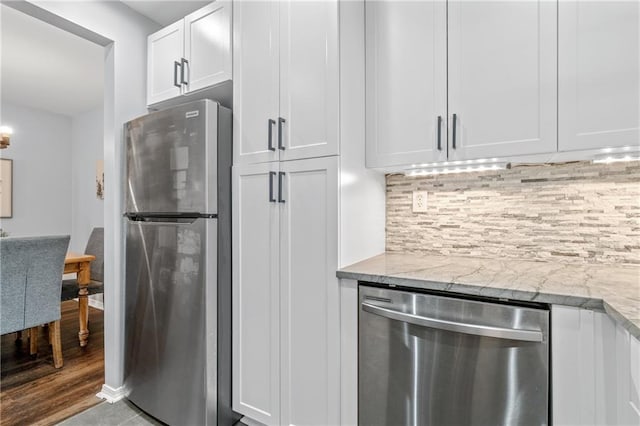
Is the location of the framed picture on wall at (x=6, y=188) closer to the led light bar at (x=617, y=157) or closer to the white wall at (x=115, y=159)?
the white wall at (x=115, y=159)

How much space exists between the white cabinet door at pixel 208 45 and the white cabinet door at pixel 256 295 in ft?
1.99

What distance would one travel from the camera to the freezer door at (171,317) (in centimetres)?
163

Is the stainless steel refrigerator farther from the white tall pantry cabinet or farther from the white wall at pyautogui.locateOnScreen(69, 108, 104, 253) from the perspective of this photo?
the white wall at pyautogui.locateOnScreen(69, 108, 104, 253)

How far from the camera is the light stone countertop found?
37.8 inches

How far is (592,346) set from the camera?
0.98m

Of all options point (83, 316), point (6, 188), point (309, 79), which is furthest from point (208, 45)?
point (6, 188)

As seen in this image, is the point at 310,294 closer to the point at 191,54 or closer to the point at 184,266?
the point at 184,266

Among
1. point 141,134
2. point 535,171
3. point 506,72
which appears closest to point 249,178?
point 141,134

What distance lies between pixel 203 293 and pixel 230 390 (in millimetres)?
581

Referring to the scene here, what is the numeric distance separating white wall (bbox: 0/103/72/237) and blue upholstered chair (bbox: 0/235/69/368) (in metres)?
2.57

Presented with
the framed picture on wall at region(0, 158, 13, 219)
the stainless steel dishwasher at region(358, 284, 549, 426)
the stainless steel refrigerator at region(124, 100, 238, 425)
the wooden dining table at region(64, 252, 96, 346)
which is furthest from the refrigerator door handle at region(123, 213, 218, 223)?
the framed picture on wall at region(0, 158, 13, 219)

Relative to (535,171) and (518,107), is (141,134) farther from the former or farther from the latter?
(535,171)

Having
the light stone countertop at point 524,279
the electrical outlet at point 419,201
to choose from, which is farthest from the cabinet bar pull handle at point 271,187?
the electrical outlet at point 419,201

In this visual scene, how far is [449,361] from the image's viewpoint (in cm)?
117
